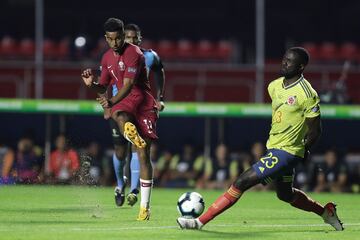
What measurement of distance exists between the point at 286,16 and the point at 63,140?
14.7 m

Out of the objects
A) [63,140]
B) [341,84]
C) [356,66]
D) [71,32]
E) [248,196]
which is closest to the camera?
[248,196]

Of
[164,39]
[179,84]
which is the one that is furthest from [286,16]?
[179,84]

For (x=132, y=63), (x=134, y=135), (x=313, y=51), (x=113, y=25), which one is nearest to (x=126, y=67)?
(x=132, y=63)

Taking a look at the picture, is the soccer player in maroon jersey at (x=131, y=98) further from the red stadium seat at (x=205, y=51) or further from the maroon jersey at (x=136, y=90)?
the red stadium seat at (x=205, y=51)

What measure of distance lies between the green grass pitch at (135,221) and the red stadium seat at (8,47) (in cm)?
1305

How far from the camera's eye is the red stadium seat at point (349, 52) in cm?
2828

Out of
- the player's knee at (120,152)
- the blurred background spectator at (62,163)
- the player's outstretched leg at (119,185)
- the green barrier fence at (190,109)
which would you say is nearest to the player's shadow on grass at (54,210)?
the player's outstretched leg at (119,185)

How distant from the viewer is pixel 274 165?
9.09 meters

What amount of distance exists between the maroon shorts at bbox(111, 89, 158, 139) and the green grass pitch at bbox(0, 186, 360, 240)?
969mm

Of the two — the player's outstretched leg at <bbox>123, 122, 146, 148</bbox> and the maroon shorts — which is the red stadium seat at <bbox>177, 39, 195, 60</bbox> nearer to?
the maroon shorts

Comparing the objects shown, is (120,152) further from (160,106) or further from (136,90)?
(136,90)

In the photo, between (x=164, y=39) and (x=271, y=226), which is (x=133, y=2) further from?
(x=271, y=226)

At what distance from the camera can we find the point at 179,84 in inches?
893

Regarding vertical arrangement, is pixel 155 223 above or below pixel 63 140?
above
